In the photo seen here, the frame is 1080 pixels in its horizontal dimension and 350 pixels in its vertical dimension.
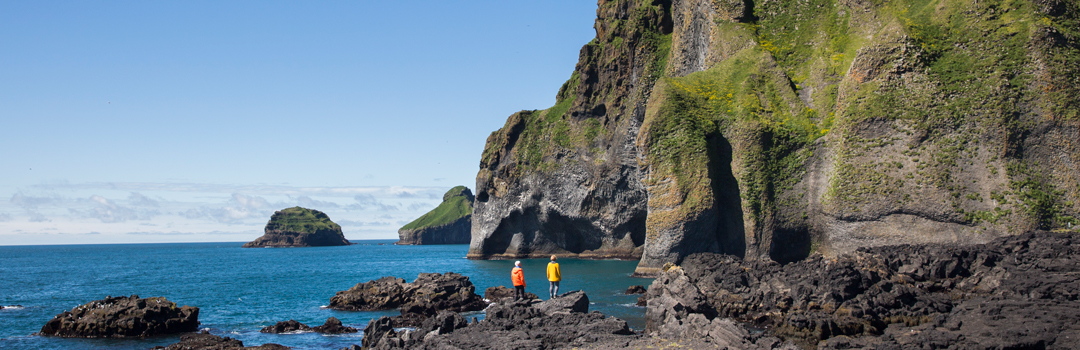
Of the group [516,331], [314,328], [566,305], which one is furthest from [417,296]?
[516,331]

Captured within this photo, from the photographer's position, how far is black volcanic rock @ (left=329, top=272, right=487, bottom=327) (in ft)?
112

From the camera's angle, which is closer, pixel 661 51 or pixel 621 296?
pixel 621 296

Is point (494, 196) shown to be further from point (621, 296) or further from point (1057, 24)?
point (1057, 24)

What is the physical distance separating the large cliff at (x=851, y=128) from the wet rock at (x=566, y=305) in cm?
2822

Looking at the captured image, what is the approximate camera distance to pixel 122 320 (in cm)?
2830

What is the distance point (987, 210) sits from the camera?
42594 mm

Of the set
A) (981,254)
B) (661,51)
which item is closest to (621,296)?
(981,254)

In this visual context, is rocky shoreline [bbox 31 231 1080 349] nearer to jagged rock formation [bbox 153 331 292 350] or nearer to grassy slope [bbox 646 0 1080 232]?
jagged rock formation [bbox 153 331 292 350]

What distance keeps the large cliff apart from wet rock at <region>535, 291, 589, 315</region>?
92.6 ft

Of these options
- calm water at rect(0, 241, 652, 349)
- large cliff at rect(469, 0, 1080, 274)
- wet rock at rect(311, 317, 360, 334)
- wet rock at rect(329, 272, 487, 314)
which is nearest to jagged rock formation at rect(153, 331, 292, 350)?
calm water at rect(0, 241, 652, 349)

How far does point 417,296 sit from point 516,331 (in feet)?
50.7

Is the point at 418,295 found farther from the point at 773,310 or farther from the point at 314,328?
the point at 773,310

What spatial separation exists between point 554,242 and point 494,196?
10520mm

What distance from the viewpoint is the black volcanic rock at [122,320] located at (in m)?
28.2
